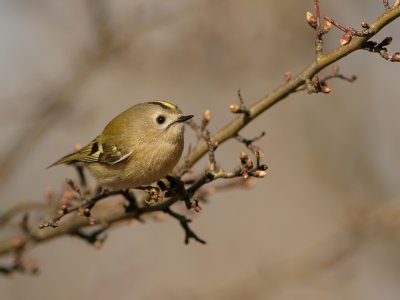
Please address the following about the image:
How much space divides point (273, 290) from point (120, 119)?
157 cm

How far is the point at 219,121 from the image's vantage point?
7246mm

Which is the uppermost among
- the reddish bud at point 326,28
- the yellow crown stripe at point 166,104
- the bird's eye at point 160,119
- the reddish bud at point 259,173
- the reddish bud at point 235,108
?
the yellow crown stripe at point 166,104

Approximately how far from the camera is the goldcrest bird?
3.18 meters

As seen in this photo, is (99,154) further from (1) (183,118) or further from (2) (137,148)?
(1) (183,118)

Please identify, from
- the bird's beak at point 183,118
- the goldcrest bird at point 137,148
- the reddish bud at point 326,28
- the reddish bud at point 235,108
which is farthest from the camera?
the goldcrest bird at point 137,148

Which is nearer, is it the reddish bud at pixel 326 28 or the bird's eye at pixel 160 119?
the reddish bud at pixel 326 28

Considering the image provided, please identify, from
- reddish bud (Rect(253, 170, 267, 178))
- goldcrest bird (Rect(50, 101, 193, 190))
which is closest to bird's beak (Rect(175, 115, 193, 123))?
goldcrest bird (Rect(50, 101, 193, 190))

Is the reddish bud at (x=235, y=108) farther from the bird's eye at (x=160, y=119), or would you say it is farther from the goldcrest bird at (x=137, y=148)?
the bird's eye at (x=160, y=119)

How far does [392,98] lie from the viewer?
4.83m

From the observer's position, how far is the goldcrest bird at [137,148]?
3.18 metres

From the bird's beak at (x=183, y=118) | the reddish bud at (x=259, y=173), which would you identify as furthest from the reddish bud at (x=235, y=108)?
the bird's beak at (x=183, y=118)

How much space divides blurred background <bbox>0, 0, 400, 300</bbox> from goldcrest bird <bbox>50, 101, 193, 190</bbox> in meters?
0.35

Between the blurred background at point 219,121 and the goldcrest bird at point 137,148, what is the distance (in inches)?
13.8

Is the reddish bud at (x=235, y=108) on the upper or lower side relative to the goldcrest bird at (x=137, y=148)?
lower
